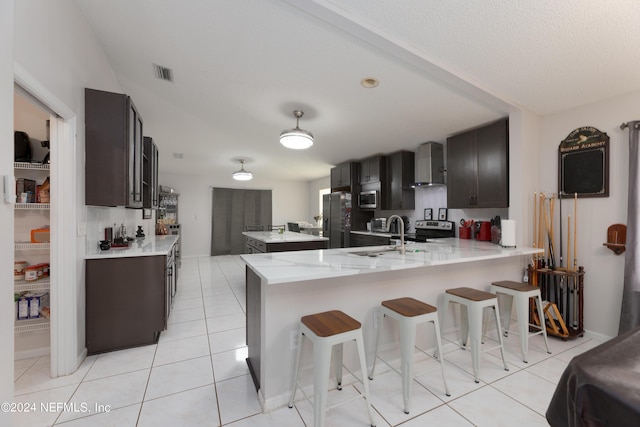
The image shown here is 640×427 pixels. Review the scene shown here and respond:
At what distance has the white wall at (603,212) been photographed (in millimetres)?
2516

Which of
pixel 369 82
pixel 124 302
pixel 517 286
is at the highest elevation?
pixel 369 82

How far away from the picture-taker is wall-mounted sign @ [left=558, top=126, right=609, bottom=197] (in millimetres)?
2617

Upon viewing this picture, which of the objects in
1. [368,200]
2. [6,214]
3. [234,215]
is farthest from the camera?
[234,215]

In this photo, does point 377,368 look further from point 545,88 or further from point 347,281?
point 545,88

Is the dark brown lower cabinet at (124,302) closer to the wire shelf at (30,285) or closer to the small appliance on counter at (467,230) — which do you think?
the wire shelf at (30,285)

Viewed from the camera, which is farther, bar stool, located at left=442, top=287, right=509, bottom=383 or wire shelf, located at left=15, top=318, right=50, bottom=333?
wire shelf, located at left=15, top=318, right=50, bottom=333

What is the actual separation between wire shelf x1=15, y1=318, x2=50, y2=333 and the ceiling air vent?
7.89 feet

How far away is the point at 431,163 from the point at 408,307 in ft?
10.0

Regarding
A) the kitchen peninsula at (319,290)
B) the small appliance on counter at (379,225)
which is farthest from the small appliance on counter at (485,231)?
the small appliance on counter at (379,225)

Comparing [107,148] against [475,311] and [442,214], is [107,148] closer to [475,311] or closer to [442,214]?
[475,311]

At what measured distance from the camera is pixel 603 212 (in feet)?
8.67

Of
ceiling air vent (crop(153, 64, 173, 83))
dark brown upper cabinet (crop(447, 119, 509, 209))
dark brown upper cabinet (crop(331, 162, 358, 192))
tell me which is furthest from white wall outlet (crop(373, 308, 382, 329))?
dark brown upper cabinet (crop(331, 162, 358, 192))

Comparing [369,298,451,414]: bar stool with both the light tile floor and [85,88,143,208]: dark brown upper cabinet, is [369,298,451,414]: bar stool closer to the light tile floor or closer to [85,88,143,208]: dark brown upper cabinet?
the light tile floor

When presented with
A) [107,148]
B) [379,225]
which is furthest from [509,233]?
[107,148]
